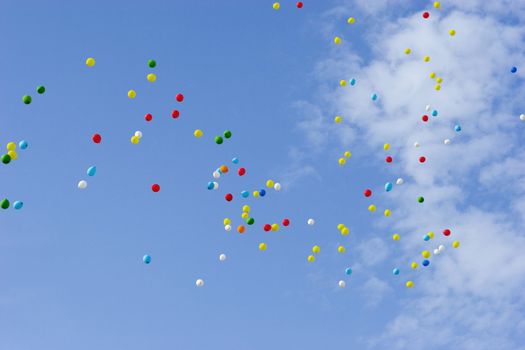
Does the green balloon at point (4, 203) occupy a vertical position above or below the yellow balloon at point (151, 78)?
below

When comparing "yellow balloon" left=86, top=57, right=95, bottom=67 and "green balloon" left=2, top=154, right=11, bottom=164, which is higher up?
"yellow balloon" left=86, top=57, right=95, bottom=67

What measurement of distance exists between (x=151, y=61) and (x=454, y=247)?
26.1 feet

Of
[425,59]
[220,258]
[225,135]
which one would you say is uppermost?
[425,59]

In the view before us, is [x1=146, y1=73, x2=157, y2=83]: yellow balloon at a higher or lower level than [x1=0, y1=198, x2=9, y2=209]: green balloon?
higher

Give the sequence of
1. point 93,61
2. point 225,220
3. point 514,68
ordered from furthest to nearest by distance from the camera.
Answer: point 514,68
point 225,220
point 93,61

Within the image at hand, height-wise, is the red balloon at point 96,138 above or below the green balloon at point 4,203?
above

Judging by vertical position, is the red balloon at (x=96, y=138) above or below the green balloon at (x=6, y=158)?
above

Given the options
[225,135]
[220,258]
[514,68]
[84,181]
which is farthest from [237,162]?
[514,68]

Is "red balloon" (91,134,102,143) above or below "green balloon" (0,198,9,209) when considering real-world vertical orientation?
above

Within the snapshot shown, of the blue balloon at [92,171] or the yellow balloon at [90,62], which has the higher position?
the yellow balloon at [90,62]

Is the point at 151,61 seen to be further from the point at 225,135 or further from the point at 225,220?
the point at 225,220

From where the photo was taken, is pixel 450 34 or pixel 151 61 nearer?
pixel 151 61

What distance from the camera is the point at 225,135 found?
16.6 meters

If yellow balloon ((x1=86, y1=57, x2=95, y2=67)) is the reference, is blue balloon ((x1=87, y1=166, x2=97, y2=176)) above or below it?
below
